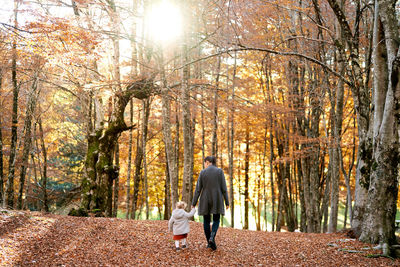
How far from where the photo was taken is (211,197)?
4.59 m

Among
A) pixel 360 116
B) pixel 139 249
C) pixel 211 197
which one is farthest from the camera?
pixel 360 116

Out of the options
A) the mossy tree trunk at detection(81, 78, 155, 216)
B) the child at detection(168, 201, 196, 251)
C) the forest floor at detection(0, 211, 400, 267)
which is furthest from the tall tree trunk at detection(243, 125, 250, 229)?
the child at detection(168, 201, 196, 251)

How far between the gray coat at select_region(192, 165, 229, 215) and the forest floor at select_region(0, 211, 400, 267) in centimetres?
72

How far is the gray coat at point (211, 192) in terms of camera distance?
456cm

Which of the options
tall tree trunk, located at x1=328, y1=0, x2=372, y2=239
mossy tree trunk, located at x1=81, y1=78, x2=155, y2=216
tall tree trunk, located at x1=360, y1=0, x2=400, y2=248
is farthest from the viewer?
mossy tree trunk, located at x1=81, y1=78, x2=155, y2=216

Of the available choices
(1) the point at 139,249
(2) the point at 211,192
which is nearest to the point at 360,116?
(2) the point at 211,192

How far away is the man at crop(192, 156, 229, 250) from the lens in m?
4.55

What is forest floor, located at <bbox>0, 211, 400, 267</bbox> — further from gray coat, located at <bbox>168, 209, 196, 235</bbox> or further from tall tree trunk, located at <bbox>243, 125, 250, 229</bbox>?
tall tree trunk, located at <bbox>243, 125, 250, 229</bbox>

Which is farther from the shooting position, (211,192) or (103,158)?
(103,158)

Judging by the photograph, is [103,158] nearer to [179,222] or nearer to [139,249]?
[139,249]

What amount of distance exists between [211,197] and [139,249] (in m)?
1.53

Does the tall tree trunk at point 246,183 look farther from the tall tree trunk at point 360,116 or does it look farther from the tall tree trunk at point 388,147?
the tall tree trunk at point 388,147

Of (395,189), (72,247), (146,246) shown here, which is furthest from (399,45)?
(72,247)

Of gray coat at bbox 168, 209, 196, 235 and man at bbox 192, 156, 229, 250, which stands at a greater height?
man at bbox 192, 156, 229, 250
